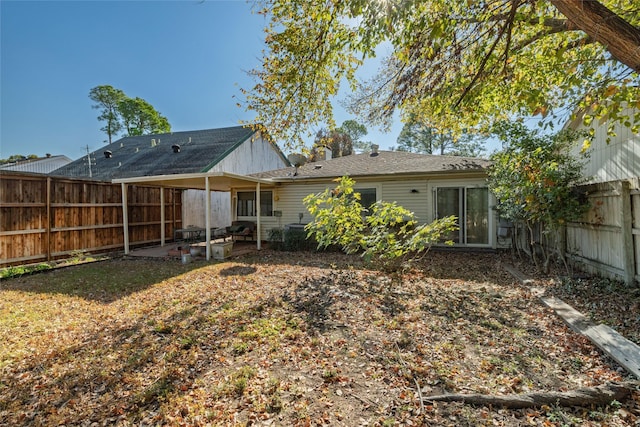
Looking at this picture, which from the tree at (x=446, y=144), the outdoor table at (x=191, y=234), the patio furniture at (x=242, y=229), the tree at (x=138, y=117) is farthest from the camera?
the tree at (x=446, y=144)

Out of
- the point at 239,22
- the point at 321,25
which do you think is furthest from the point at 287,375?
the point at 239,22

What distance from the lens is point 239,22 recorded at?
641 cm

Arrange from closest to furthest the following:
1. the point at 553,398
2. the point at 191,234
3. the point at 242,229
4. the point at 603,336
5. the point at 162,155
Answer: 1. the point at 553,398
2. the point at 603,336
3. the point at 242,229
4. the point at 191,234
5. the point at 162,155

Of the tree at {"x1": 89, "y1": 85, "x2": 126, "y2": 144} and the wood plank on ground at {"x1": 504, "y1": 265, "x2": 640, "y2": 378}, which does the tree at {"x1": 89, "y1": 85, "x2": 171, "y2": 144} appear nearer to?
the tree at {"x1": 89, "y1": 85, "x2": 126, "y2": 144}

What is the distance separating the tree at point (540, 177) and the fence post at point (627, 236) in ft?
2.80

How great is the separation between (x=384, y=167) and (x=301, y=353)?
8872mm

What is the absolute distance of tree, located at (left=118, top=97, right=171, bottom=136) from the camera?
30.9 metres

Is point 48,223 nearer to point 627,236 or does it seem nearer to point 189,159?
point 189,159

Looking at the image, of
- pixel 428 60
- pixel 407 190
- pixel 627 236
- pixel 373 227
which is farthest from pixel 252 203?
pixel 627 236

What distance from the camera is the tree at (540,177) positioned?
18.2 ft

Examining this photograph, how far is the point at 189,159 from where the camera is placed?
14523 mm

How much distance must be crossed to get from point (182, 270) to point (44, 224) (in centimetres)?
426

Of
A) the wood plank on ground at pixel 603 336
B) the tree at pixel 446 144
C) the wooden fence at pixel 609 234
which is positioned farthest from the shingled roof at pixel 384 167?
the tree at pixel 446 144

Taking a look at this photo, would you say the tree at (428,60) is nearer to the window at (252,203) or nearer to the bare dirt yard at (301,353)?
the bare dirt yard at (301,353)
